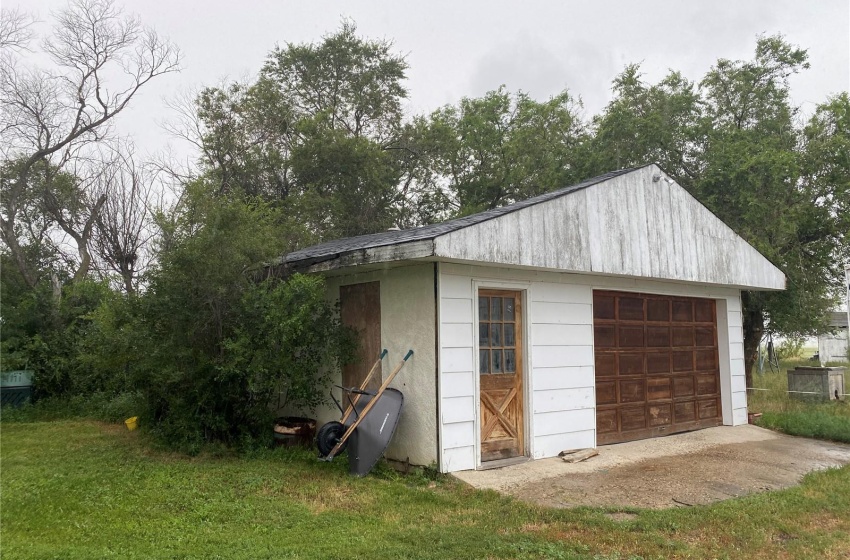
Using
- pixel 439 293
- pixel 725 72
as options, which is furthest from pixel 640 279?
pixel 725 72

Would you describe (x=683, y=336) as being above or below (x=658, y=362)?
above

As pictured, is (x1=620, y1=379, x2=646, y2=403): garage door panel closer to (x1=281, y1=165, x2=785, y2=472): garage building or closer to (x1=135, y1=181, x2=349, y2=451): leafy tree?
(x1=281, y1=165, x2=785, y2=472): garage building

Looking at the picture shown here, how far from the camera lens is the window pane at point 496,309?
25.7 feet

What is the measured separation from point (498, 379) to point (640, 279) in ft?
10.8

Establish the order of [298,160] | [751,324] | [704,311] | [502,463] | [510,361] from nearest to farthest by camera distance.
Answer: [502,463] < [510,361] < [704,311] < [751,324] < [298,160]

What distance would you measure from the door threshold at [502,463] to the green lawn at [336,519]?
72 cm

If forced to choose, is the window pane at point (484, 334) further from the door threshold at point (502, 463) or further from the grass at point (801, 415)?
the grass at point (801, 415)

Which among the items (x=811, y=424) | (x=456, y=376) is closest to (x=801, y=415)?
(x=811, y=424)

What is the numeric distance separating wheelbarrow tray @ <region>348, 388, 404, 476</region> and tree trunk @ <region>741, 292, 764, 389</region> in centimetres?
1137

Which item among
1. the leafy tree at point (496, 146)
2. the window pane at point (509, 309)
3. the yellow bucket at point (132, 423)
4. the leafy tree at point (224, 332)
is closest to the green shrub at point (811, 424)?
the window pane at point (509, 309)

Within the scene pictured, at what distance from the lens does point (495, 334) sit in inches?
309

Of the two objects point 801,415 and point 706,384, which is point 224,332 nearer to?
point 706,384

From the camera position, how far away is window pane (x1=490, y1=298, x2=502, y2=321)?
7844 millimetres

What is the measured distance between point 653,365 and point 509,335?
3.28m
